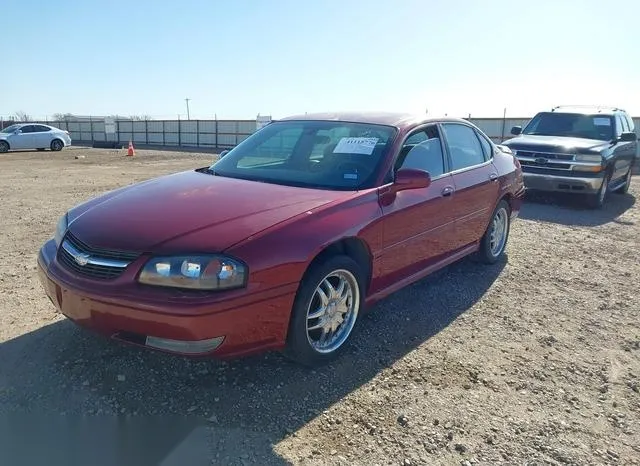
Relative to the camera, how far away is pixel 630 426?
2869mm

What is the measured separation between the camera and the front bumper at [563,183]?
903 centimetres

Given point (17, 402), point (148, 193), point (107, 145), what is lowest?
point (107, 145)

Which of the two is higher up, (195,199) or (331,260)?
(195,199)

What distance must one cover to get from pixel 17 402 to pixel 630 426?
3347 mm

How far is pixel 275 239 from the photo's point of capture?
115 inches

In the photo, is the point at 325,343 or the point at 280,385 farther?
the point at 325,343

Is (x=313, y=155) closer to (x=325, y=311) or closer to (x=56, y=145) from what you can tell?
(x=325, y=311)

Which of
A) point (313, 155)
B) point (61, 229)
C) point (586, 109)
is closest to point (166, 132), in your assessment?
point (586, 109)

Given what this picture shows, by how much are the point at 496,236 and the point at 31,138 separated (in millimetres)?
25895

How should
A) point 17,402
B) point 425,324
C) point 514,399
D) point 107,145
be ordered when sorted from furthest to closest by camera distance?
point 107,145
point 425,324
point 514,399
point 17,402

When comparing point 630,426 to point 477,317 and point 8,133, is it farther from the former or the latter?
point 8,133

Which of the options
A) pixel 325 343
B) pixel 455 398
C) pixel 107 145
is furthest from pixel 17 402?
pixel 107 145

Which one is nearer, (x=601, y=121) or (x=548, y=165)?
(x=548, y=165)

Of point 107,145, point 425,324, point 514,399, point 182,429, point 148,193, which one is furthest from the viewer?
point 107,145
